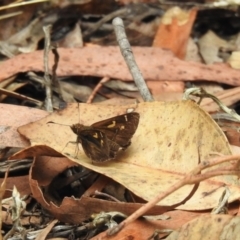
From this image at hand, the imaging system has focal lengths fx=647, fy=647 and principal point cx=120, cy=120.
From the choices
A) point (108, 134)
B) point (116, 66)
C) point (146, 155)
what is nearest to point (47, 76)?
point (116, 66)

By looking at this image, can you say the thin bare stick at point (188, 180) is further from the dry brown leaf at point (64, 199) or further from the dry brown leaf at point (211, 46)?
the dry brown leaf at point (211, 46)

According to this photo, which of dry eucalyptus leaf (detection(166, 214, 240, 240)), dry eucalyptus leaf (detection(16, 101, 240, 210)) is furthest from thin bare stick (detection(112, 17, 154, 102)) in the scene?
dry eucalyptus leaf (detection(166, 214, 240, 240))

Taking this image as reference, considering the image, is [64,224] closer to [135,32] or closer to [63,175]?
[63,175]

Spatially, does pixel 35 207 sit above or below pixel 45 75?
below

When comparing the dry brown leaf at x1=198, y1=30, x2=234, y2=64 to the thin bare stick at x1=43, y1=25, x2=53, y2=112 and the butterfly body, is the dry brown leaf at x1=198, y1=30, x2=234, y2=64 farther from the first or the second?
the butterfly body

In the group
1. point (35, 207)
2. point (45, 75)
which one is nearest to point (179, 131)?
point (35, 207)

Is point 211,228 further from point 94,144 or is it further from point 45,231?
point 94,144
